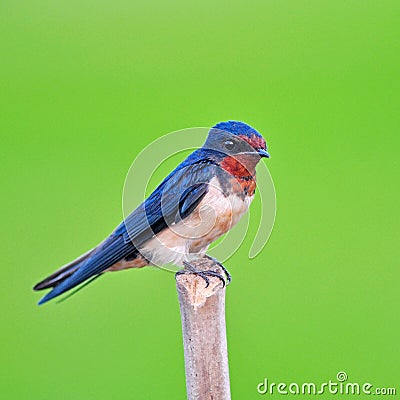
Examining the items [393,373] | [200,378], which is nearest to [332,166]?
[393,373]

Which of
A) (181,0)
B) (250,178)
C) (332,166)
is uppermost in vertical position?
(181,0)

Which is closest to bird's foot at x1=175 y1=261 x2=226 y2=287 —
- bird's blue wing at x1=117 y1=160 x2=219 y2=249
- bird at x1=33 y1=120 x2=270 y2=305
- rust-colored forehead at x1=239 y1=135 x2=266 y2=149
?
bird at x1=33 y1=120 x2=270 y2=305

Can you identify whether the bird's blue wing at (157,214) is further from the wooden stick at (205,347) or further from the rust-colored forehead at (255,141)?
the wooden stick at (205,347)

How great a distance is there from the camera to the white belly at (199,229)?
2.69 meters

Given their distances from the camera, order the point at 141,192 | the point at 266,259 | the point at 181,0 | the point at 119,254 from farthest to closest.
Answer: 1. the point at 181,0
2. the point at 266,259
3. the point at 119,254
4. the point at 141,192

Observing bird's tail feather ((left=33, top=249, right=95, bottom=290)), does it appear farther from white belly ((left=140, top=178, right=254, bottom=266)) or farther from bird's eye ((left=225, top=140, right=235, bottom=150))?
bird's eye ((left=225, top=140, right=235, bottom=150))

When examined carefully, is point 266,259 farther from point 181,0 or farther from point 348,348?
point 181,0

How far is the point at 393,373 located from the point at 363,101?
7.82 feet

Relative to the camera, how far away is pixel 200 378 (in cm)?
229

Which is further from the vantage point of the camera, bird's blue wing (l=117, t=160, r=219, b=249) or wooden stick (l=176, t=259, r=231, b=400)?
bird's blue wing (l=117, t=160, r=219, b=249)

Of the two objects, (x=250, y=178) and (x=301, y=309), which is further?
(x=301, y=309)

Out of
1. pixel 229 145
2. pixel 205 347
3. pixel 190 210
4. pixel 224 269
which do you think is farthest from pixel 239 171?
pixel 205 347

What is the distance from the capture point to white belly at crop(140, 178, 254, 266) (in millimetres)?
2693

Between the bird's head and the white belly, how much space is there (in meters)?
0.11
